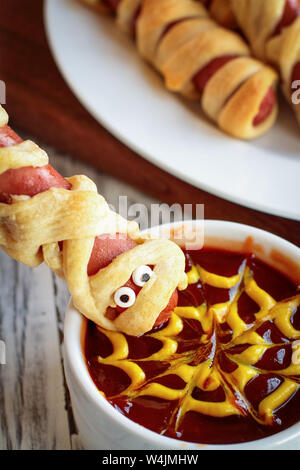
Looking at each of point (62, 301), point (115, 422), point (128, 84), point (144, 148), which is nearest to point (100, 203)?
point (115, 422)

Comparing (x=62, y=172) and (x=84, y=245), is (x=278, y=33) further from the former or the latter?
(x=84, y=245)

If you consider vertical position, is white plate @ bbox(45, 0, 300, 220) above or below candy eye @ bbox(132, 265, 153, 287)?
below

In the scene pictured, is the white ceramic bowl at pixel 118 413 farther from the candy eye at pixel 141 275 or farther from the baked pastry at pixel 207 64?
the baked pastry at pixel 207 64

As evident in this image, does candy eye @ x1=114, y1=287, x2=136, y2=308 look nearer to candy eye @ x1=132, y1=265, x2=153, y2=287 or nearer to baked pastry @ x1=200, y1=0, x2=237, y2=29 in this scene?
candy eye @ x1=132, y1=265, x2=153, y2=287

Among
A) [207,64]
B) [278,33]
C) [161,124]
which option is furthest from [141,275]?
[278,33]

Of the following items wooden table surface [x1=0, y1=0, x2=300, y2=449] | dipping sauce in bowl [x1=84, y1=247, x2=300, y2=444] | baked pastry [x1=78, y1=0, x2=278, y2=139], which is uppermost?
baked pastry [x1=78, y1=0, x2=278, y2=139]

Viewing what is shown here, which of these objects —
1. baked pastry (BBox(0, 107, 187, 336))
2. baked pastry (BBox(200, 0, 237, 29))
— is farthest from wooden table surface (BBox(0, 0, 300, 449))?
baked pastry (BBox(200, 0, 237, 29))

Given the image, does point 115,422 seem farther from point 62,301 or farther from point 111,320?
point 62,301
